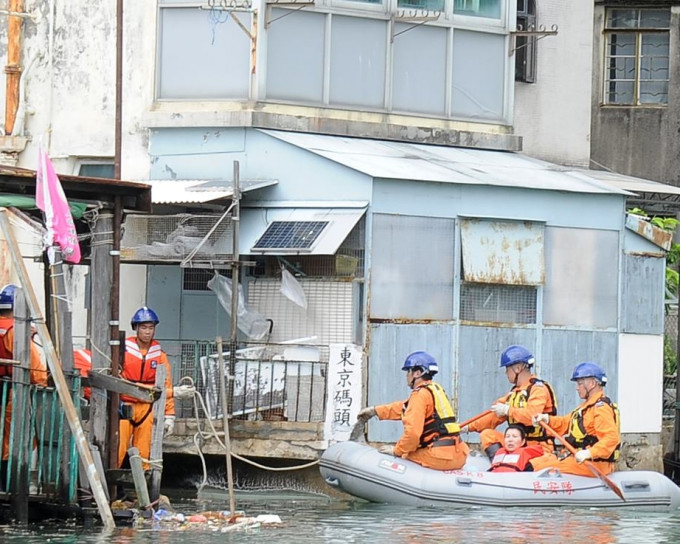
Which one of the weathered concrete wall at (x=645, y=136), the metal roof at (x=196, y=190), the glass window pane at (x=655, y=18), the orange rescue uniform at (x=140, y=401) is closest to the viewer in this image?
the orange rescue uniform at (x=140, y=401)

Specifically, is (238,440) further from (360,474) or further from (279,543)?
(279,543)

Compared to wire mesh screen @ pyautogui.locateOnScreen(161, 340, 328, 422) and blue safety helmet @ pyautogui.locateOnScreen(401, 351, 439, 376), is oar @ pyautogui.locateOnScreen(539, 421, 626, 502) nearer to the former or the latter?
blue safety helmet @ pyautogui.locateOnScreen(401, 351, 439, 376)

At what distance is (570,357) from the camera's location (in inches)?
856

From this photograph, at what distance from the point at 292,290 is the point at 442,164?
262 centimetres

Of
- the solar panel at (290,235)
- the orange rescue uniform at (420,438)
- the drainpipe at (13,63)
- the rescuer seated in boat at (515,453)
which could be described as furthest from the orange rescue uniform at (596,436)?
the drainpipe at (13,63)

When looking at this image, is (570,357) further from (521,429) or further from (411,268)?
(411,268)

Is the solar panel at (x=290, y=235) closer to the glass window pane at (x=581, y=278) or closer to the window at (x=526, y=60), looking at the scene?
the glass window pane at (x=581, y=278)

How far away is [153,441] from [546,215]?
6634 millimetres

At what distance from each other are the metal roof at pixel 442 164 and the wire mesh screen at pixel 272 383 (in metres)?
2.29

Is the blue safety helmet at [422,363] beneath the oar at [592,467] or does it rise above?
above

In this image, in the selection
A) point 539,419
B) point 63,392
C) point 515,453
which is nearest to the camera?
point 63,392

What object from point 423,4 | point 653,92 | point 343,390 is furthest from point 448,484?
point 653,92

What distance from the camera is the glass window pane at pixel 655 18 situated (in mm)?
30359

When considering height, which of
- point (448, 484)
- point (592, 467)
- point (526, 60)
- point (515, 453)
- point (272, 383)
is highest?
point (526, 60)
